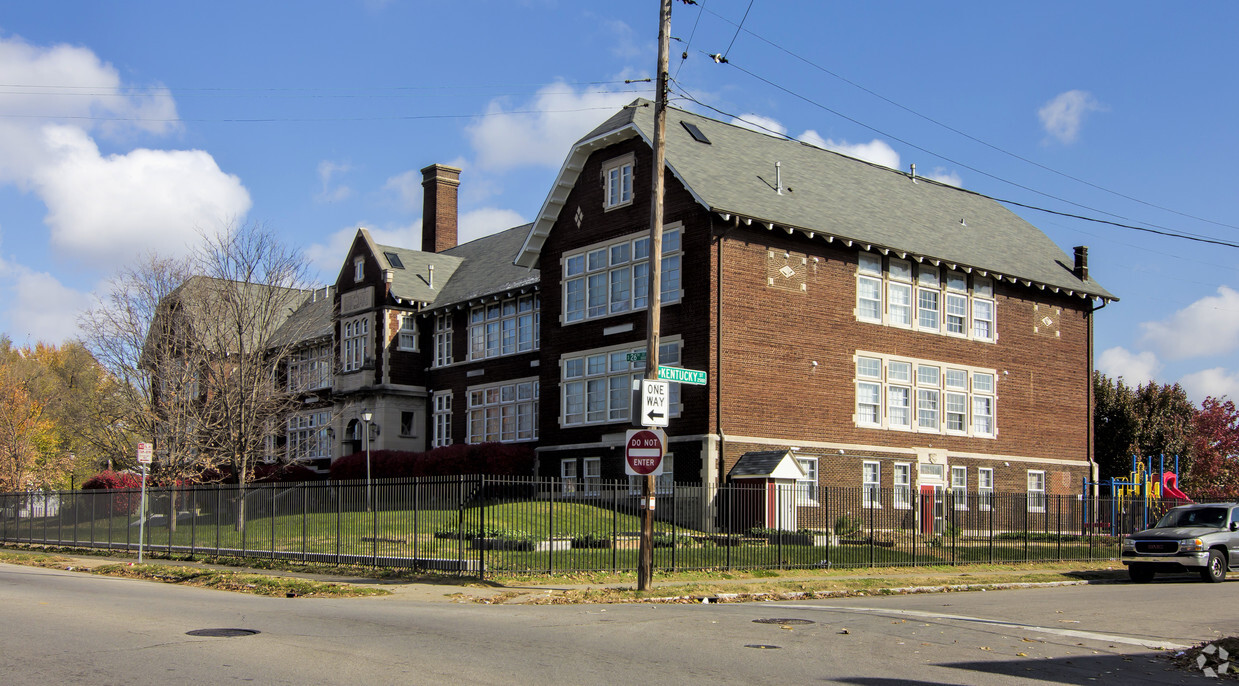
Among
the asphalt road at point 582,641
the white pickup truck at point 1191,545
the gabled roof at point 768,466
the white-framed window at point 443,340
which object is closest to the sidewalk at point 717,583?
the asphalt road at point 582,641

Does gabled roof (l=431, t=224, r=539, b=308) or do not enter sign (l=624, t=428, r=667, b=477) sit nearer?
do not enter sign (l=624, t=428, r=667, b=477)

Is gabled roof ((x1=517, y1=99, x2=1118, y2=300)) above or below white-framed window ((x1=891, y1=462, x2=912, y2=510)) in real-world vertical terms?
above

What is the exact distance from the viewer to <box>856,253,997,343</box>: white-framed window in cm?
3562

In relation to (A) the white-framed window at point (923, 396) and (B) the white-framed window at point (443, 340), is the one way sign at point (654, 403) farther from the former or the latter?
(B) the white-framed window at point (443, 340)

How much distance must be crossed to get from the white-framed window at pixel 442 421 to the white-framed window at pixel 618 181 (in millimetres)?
13436

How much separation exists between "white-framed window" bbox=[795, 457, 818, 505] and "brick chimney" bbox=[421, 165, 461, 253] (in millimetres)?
26450

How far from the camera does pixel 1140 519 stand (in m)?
35.0

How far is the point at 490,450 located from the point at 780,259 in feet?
39.4

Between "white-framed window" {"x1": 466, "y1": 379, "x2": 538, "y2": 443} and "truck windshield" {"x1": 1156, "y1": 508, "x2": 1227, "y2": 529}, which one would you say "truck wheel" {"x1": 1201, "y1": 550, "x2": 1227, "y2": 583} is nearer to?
"truck windshield" {"x1": 1156, "y1": 508, "x2": 1227, "y2": 529}

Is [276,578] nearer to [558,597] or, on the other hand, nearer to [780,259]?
[558,597]

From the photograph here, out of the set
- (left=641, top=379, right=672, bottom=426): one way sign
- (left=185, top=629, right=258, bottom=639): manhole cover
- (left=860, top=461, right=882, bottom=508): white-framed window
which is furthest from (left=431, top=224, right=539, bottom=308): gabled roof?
(left=185, top=629, right=258, bottom=639): manhole cover

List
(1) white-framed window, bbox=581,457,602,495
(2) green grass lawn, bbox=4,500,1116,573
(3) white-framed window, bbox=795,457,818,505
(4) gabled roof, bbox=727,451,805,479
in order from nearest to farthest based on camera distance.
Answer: (2) green grass lawn, bbox=4,500,1116,573 → (4) gabled roof, bbox=727,451,805,479 → (3) white-framed window, bbox=795,457,818,505 → (1) white-framed window, bbox=581,457,602,495

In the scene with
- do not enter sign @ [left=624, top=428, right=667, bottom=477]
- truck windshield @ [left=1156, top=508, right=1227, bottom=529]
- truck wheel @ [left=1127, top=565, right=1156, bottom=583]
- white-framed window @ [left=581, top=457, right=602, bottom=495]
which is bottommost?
truck wheel @ [left=1127, top=565, right=1156, bottom=583]

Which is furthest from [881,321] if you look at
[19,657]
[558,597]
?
[19,657]
